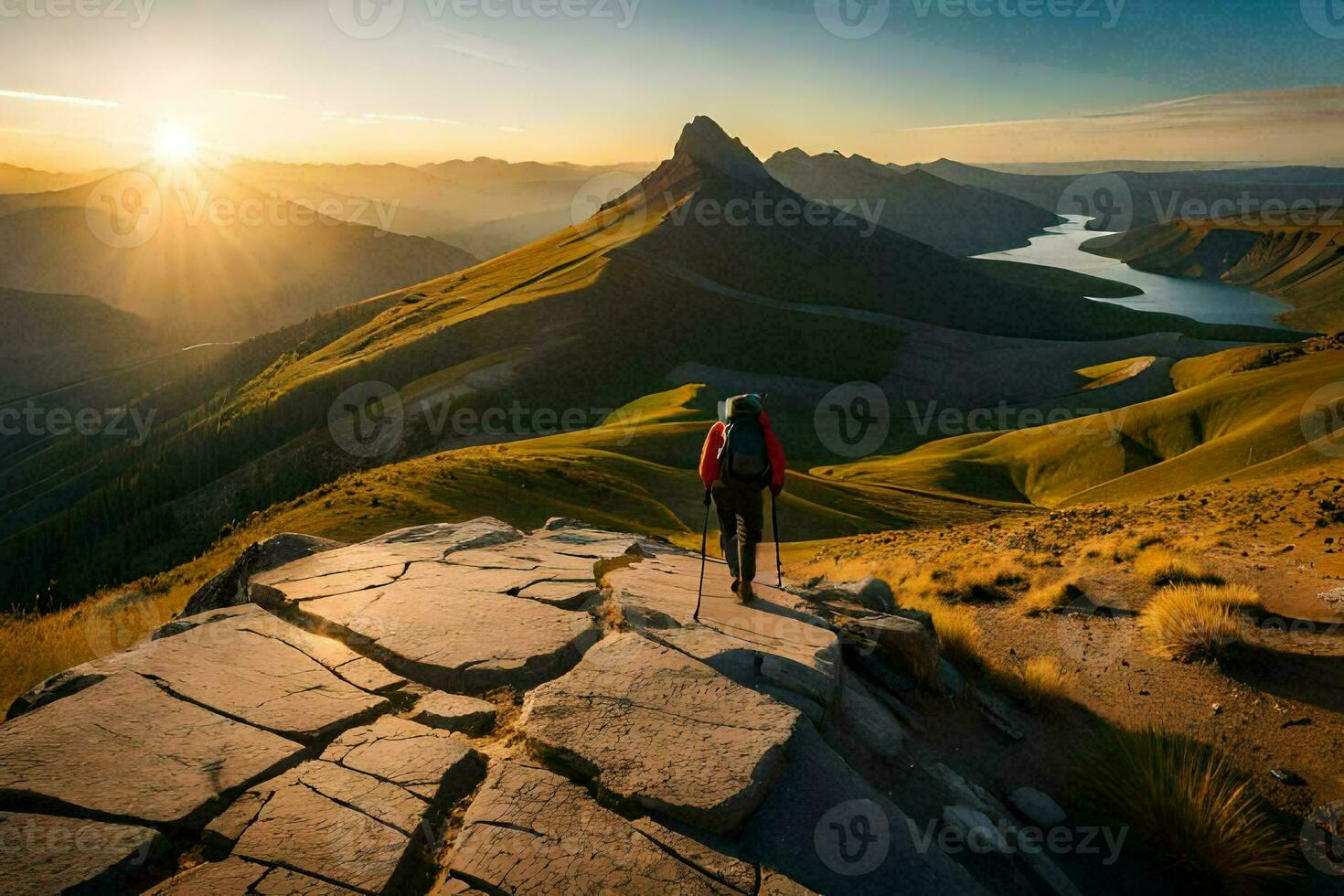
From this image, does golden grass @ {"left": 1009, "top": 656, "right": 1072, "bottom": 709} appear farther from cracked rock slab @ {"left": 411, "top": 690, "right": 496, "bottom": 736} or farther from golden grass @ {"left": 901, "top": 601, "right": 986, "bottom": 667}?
cracked rock slab @ {"left": 411, "top": 690, "right": 496, "bottom": 736}

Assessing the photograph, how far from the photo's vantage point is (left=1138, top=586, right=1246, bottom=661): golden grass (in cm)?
905

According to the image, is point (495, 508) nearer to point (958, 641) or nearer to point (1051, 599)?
point (1051, 599)

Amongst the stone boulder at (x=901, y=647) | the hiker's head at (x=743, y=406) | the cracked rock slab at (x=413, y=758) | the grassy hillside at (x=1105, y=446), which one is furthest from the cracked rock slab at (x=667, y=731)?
the grassy hillside at (x=1105, y=446)

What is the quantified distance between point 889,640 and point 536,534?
801 cm

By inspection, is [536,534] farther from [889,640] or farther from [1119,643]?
[1119,643]

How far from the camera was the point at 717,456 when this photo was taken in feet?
31.4

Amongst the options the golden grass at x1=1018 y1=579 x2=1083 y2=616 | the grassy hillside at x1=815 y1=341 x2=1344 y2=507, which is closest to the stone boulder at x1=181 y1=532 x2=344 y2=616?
the golden grass at x1=1018 y1=579 x2=1083 y2=616

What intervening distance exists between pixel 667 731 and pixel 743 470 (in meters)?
4.04

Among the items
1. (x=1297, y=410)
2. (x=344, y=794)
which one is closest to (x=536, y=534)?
(x=344, y=794)

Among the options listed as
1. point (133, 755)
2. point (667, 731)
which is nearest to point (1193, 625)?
point (667, 731)

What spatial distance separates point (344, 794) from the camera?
5.32m

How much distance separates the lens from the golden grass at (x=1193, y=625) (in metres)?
9.05

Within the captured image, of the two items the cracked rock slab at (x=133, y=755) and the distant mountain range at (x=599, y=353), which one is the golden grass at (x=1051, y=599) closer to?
the cracked rock slab at (x=133, y=755)

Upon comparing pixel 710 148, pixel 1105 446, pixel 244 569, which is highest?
pixel 710 148
